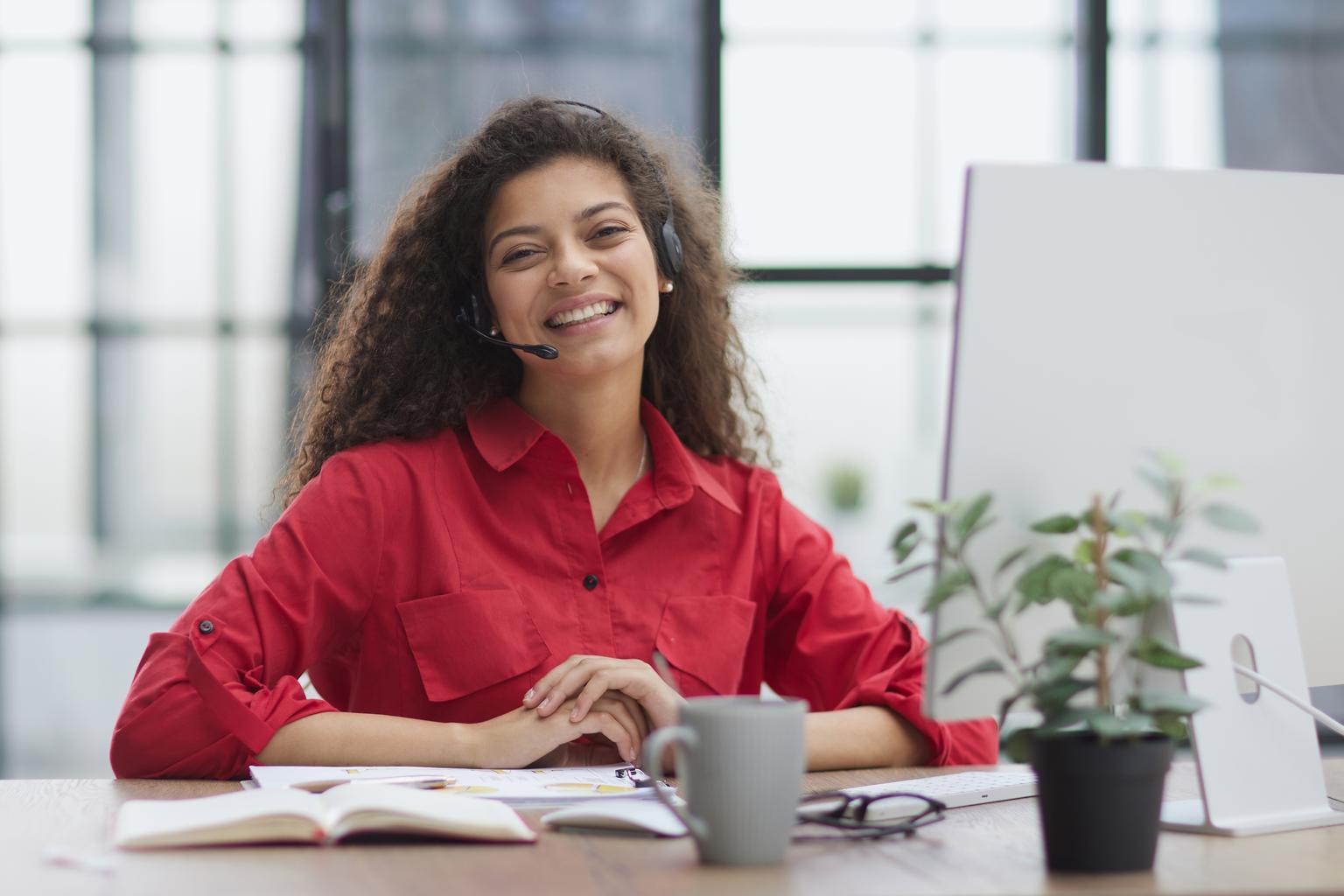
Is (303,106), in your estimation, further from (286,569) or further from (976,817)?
(976,817)

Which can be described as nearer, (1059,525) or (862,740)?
(1059,525)

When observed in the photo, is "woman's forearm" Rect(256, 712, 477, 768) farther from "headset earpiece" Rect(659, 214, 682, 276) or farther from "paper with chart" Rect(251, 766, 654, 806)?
"headset earpiece" Rect(659, 214, 682, 276)

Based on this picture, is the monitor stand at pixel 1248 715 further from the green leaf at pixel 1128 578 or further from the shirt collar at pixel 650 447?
the shirt collar at pixel 650 447

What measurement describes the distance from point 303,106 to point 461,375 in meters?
1.69

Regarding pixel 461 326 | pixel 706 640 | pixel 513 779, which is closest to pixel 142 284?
pixel 461 326

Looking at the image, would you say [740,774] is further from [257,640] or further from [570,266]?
[570,266]

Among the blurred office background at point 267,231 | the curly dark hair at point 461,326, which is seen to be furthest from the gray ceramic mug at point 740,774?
the blurred office background at point 267,231

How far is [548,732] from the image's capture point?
1346 mm

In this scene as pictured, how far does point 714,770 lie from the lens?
2.81ft

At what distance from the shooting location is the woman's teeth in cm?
169

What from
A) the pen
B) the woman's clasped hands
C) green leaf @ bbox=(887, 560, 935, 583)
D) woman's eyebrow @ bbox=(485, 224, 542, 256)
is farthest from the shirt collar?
green leaf @ bbox=(887, 560, 935, 583)

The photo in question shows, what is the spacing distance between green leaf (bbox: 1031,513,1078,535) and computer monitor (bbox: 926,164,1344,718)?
0.03m

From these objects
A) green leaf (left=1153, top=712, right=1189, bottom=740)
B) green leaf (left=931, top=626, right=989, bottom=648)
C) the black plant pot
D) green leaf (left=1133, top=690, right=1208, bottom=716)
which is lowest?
the black plant pot

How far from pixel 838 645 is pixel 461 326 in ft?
Answer: 2.21
